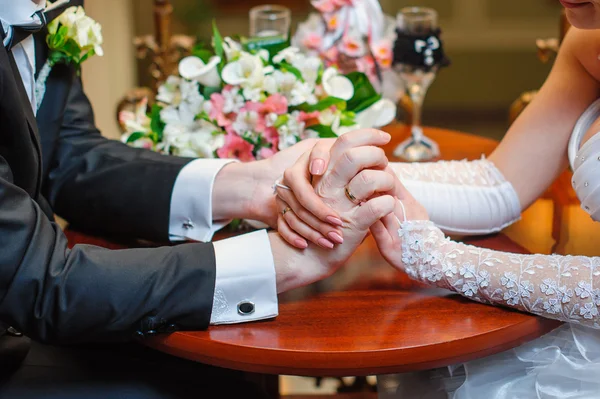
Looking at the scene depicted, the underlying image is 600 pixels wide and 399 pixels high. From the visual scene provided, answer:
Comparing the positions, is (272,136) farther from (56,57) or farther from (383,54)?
(383,54)

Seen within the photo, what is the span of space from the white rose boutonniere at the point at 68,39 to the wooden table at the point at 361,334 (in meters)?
0.67

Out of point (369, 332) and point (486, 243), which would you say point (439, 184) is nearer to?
point (486, 243)

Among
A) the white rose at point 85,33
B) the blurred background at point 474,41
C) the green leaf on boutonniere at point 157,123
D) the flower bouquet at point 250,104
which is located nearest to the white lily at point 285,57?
the flower bouquet at point 250,104

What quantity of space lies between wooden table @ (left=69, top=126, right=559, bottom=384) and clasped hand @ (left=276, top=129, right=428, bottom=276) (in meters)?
0.10

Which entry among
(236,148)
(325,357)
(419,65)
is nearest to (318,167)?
(325,357)

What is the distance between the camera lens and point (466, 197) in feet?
5.41

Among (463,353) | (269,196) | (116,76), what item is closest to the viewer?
(463,353)

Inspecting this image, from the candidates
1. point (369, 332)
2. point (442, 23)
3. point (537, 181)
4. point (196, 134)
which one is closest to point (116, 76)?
point (196, 134)

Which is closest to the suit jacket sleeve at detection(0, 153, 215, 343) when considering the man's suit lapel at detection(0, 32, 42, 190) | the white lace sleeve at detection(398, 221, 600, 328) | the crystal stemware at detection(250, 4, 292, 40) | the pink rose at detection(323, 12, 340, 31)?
the man's suit lapel at detection(0, 32, 42, 190)

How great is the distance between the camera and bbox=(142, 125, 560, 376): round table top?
1.21m

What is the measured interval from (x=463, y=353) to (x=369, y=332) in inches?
5.9

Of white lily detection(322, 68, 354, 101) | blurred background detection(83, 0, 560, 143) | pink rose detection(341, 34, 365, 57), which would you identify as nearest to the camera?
white lily detection(322, 68, 354, 101)

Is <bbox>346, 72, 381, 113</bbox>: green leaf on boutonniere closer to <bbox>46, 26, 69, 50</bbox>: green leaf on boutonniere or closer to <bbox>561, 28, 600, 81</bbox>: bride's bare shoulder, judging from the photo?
<bbox>561, 28, 600, 81</bbox>: bride's bare shoulder

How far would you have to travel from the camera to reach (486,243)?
1607 mm
